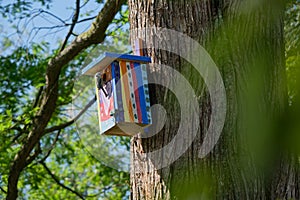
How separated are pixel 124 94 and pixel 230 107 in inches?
15.3

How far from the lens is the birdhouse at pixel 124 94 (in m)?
2.56

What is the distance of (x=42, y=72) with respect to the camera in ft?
21.2

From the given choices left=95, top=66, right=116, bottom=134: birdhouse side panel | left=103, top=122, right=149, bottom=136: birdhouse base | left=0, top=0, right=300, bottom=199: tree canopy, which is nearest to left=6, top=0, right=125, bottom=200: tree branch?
left=0, top=0, right=300, bottom=199: tree canopy

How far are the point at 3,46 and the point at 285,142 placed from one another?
626 cm

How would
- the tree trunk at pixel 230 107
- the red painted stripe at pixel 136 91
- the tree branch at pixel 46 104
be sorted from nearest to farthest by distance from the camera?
1. the tree trunk at pixel 230 107
2. the red painted stripe at pixel 136 91
3. the tree branch at pixel 46 104

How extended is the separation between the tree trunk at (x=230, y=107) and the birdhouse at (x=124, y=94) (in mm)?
39

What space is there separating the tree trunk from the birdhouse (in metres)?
0.04

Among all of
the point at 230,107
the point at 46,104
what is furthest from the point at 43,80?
the point at 230,107

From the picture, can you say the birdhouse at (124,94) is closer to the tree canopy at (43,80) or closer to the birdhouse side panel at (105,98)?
the birdhouse side panel at (105,98)

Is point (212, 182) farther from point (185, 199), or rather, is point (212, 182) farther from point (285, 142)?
point (285, 142)

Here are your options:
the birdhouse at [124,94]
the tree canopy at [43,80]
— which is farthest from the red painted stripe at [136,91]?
the tree canopy at [43,80]

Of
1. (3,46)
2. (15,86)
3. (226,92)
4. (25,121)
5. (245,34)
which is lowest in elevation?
(226,92)

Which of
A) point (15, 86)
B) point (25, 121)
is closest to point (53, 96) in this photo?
point (25, 121)

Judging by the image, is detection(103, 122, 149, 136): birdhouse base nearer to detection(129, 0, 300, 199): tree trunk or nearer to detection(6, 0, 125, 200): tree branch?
detection(129, 0, 300, 199): tree trunk
